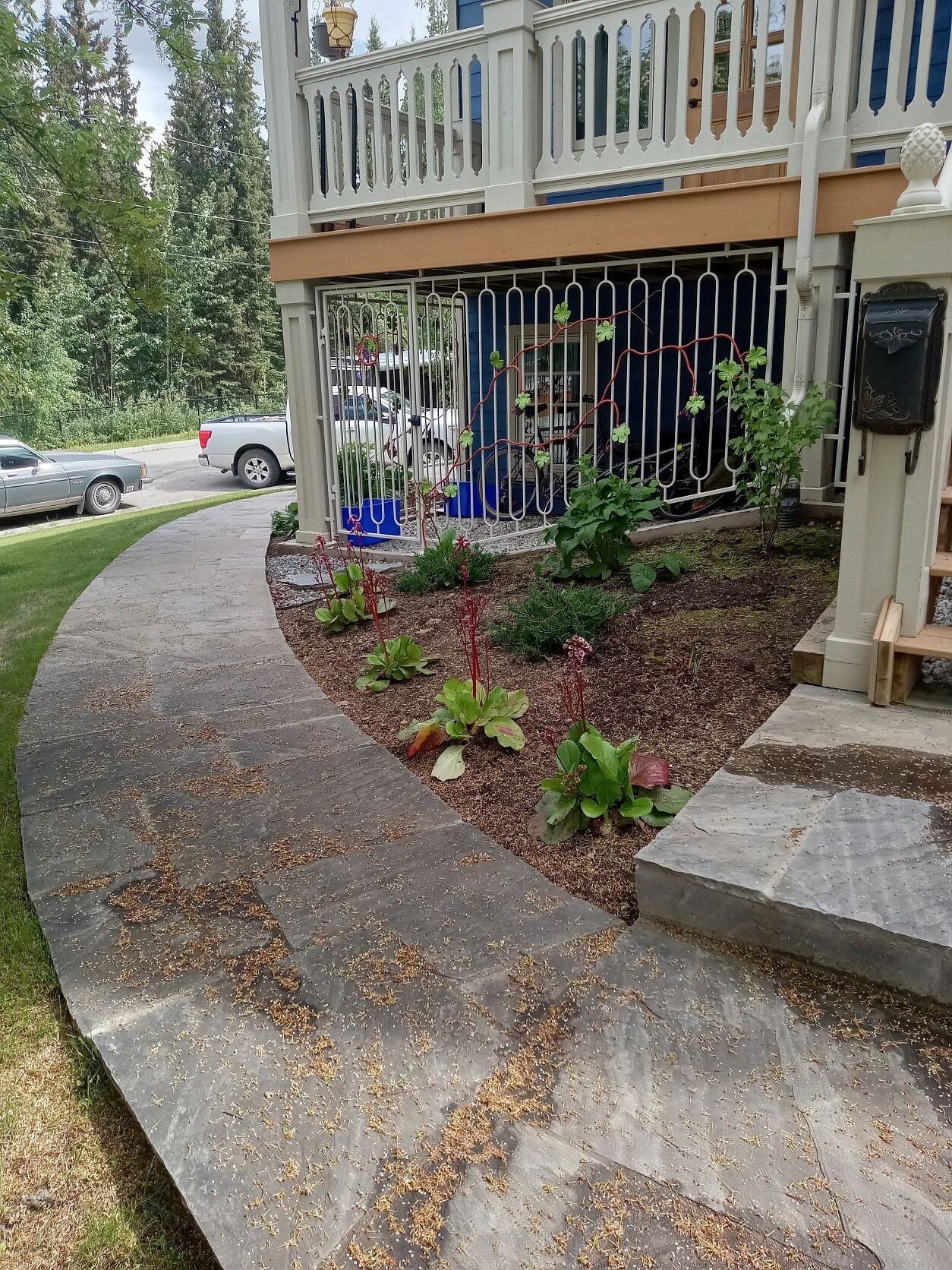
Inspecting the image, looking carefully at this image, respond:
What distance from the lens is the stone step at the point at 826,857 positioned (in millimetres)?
2043

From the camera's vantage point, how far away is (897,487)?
3166 mm

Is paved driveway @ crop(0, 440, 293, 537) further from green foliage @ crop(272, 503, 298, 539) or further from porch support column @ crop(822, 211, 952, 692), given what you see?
porch support column @ crop(822, 211, 952, 692)

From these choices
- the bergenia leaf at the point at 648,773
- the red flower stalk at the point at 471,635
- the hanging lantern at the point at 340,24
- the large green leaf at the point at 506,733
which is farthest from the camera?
the hanging lantern at the point at 340,24

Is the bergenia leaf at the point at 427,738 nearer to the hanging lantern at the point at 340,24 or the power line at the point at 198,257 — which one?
the hanging lantern at the point at 340,24

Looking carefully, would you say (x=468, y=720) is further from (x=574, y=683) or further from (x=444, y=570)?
(x=444, y=570)

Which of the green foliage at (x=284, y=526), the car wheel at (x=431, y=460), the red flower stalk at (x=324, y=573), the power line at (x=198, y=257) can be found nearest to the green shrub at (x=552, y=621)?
the red flower stalk at (x=324, y=573)

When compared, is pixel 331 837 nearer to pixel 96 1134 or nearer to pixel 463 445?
pixel 96 1134

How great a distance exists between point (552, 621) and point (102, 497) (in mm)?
12861

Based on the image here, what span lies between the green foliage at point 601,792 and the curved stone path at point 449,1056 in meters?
0.25

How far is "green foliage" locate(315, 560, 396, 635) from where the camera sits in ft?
18.0

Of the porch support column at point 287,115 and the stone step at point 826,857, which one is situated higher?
the porch support column at point 287,115

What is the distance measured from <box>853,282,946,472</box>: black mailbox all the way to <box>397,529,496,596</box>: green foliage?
3.21 metres

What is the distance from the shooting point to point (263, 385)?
3716 centimetres

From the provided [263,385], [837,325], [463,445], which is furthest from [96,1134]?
[263,385]
